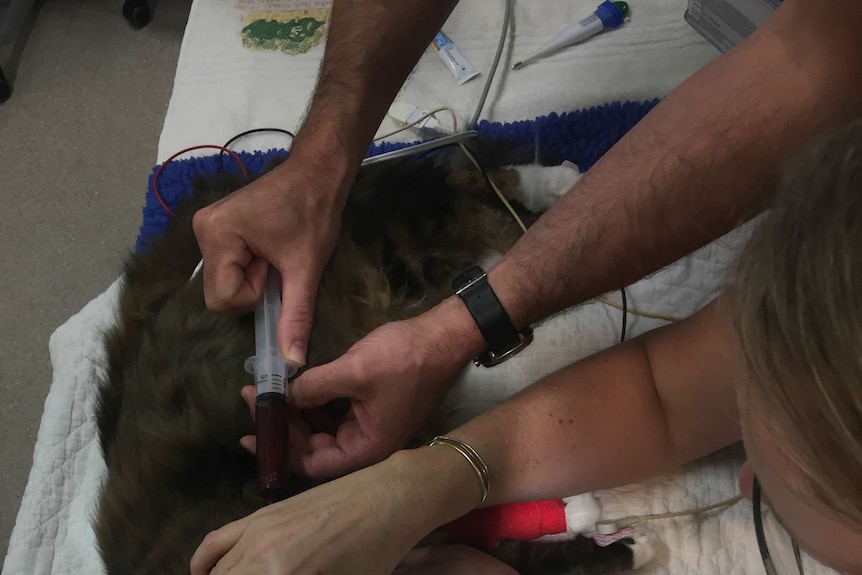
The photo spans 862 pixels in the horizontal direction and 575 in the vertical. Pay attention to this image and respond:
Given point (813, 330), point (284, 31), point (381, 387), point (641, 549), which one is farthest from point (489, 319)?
point (284, 31)

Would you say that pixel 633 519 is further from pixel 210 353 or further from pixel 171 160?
pixel 171 160

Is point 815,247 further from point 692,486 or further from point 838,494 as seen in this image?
point 692,486

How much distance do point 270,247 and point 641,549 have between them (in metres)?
0.68

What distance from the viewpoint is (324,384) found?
87cm

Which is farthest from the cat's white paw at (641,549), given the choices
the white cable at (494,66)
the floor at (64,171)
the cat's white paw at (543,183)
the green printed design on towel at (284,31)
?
the floor at (64,171)

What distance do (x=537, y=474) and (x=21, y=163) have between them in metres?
1.75

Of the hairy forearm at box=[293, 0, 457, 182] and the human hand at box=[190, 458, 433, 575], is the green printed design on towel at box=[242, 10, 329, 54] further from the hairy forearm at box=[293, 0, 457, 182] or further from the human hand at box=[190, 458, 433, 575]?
the human hand at box=[190, 458, 433, 575]

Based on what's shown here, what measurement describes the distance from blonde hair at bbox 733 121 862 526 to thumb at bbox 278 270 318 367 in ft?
1.88

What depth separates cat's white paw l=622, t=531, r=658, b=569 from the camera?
993 mm

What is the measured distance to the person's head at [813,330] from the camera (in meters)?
0.43

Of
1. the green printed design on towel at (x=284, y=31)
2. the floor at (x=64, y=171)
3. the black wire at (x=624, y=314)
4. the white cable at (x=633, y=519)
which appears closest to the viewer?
the white cable at (x=633, y=519)

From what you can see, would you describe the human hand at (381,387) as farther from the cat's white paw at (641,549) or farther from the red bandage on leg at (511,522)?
the cat's white paw at (641,549)

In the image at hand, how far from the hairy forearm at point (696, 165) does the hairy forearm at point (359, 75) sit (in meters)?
0.33

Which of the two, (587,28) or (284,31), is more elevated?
(284,31)
